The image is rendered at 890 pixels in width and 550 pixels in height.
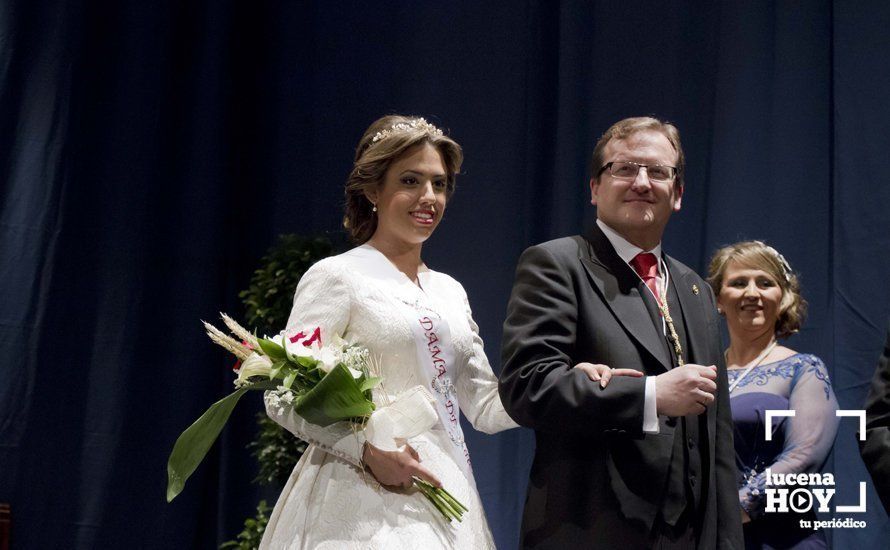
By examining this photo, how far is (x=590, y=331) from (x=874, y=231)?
2030 millimetres

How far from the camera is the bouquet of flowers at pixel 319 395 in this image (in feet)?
7.81

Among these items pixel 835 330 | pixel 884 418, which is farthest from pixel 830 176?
pixel 884 418

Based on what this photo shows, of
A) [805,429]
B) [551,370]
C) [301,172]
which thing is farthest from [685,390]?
[301,172]

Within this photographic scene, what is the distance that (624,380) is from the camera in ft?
6.81

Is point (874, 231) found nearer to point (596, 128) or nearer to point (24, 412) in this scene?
point (596, 128)

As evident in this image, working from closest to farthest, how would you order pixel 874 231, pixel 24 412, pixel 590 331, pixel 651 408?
pixel 651 408 < pixel 590 331 < pixel 874 231 < pixel 24 412

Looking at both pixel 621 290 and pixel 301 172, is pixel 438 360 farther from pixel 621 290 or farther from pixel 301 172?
pixel 301 172

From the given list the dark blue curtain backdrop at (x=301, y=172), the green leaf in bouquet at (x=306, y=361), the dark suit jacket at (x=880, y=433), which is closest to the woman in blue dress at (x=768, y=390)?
the dark blue curtain backdrop at (x=301, y=172)

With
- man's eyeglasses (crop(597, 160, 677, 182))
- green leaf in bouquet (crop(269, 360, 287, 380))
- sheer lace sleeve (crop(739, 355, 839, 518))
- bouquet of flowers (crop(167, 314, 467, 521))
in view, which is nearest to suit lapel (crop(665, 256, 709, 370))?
man's eyeglasses (crop(597, 160, 677, 182))

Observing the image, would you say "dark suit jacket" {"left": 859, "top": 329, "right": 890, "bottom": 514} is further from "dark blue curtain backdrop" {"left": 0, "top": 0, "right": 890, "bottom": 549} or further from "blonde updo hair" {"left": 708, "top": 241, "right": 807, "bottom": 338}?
"dark blue curtain backdrop" {"left": 0, "top": 0, "right": 890, "bottom": 549}

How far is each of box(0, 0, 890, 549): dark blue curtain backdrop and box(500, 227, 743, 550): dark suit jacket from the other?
5.94 feet

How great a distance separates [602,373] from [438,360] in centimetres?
66

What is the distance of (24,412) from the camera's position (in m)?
4.39

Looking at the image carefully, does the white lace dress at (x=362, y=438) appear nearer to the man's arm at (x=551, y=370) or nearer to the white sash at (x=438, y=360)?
the white sash at (x=438, y=360)
